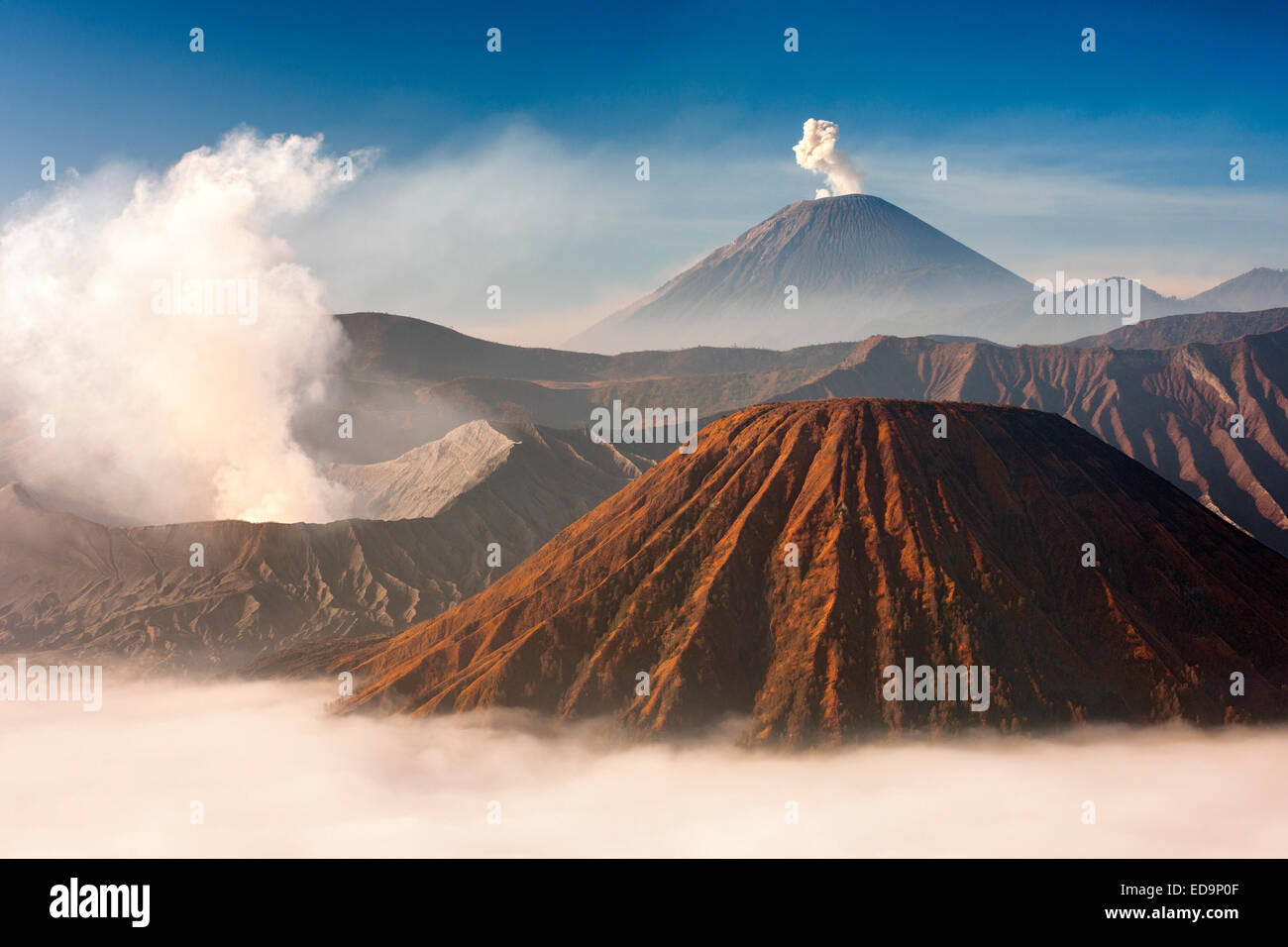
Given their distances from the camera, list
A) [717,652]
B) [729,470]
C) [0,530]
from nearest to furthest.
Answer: [717,652] → [729,470] → [0,530]

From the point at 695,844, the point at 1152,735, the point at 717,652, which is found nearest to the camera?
the point at 695,844

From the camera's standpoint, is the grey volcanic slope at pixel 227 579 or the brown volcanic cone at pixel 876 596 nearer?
the brown volcanic cone at pixel 876 596

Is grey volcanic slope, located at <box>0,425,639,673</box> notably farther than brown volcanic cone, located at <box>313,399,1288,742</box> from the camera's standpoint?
Yes

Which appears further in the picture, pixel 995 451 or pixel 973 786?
pixel 995 451

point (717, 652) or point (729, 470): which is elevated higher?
point (729, 470)

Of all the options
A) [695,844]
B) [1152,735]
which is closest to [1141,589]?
[1152,735]

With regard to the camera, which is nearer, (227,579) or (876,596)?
(876,596)

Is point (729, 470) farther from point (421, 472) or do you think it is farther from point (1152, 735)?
point (421, 472)

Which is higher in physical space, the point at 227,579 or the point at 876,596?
the point at 876,596
